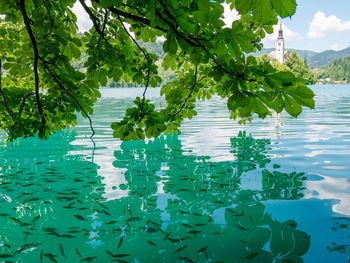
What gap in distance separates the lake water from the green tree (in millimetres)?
1834

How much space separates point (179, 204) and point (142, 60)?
3.10 m

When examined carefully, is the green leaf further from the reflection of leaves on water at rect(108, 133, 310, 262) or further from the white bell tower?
the white bell tower

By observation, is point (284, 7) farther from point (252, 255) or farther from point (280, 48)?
point (280, 48)

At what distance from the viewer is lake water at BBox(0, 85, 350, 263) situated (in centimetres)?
442

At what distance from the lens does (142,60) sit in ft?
16.0

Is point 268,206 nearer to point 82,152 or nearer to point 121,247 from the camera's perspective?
point 121,247

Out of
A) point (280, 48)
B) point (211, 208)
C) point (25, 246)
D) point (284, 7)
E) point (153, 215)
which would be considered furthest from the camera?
point (280, 48)

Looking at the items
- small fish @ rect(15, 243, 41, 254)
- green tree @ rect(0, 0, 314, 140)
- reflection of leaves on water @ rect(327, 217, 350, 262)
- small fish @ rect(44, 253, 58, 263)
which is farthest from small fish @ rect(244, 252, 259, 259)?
small fish @ rect(15, 243, 41, 254)

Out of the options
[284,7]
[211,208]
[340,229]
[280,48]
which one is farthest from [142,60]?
[280,48]

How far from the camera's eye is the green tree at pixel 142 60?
75.6 inches

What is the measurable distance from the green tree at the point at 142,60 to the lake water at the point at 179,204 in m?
1.83

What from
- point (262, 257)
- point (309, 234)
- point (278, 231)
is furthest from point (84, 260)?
point (309, 234)

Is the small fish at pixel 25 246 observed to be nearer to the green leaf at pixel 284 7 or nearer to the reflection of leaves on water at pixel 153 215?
the reflection of leaves on water at pixel 153 215

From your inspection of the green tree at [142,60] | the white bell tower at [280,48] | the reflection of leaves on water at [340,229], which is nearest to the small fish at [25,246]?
the green tree at [142,60]
